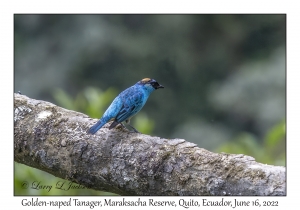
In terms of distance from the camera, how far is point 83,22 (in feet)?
40.9

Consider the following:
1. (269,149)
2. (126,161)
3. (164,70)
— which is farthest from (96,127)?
(164,70)

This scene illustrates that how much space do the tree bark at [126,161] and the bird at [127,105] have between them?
0.45 feet

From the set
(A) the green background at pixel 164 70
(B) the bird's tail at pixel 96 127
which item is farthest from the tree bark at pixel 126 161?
(A) the green background at pixel 164 70

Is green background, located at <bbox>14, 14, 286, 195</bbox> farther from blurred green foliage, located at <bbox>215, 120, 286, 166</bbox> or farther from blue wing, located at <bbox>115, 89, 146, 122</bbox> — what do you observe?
blue wing, located at <bbox>115, 89, 146, 122</bbox>

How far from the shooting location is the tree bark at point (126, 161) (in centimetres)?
308

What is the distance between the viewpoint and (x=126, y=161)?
3441 mm

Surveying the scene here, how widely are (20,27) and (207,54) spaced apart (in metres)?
5.28

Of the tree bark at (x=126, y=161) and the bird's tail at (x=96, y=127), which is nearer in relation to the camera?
the tree bark at (x=126, y=161)

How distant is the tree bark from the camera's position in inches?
121

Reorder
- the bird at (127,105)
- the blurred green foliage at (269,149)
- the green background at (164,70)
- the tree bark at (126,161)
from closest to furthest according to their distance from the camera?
the tree bark at (126,161), the bird at (127,105), the blurred green foliage at (269,149), the green background at (164,70)

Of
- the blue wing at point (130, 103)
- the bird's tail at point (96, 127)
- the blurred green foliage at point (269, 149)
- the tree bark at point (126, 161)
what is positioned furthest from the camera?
the blurred green foliage at point (269, 149)

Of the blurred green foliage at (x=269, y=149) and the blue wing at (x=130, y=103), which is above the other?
the blue wing at (x=130, y=103)

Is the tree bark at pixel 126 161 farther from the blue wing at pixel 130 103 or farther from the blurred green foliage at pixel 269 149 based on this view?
the blurred green foliage at pixel 269 149

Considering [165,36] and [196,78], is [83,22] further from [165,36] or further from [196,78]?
[196,78]
